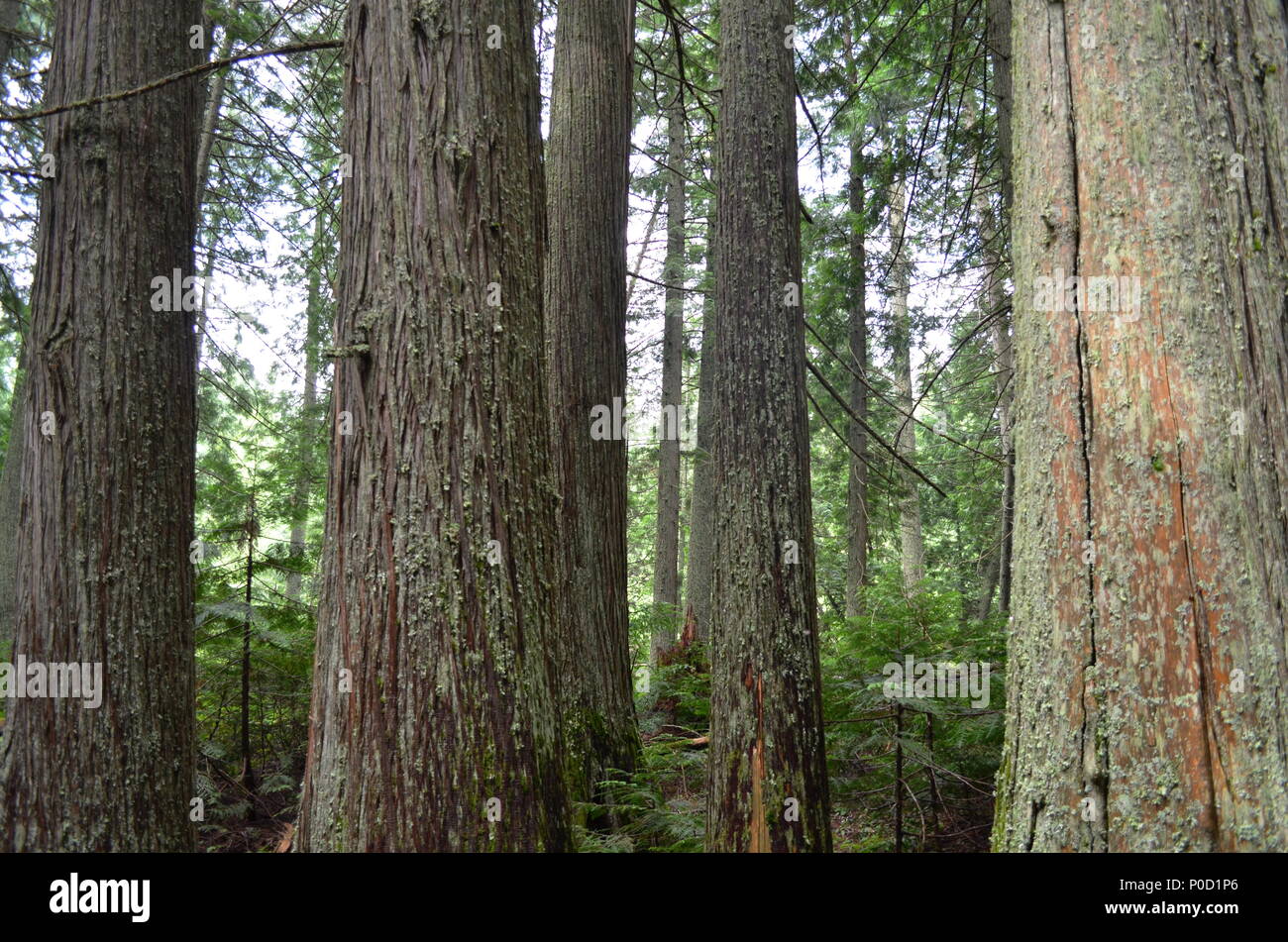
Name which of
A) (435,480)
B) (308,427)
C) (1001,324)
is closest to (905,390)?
(1001,324)

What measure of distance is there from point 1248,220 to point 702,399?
1298cm

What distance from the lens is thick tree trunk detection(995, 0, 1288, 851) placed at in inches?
69.0

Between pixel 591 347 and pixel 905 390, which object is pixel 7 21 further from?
pixel 905 390

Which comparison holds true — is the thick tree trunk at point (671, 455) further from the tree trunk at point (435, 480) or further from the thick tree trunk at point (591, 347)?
the tree trunk at point (435, 480)

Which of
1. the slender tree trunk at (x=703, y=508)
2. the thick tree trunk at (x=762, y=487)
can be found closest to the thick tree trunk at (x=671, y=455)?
the slender tree trunk at (x=703, y=508)

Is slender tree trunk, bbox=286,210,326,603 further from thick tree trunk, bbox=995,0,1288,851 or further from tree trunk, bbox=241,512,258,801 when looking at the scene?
thick tree trunk, bbox=995,0,1288,851

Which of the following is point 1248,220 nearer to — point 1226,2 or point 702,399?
point 1226,2

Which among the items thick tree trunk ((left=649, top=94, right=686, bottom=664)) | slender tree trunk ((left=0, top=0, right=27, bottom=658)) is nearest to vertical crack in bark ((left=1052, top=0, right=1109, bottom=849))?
slender tree trunk ((left=0, top=0, right=27, bottom=658))

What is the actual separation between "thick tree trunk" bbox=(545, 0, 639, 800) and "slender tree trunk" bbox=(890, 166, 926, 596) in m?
4.08

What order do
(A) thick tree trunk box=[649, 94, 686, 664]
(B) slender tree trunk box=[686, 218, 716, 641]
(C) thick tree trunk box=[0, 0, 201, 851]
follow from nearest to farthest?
(C) thick tree trunk box=[0, 0, 201, 851] → (B) slender tree trunk box=[686, 218, 716, 641] → (A) thick tree trunk box=[649, 94, 686, 664]

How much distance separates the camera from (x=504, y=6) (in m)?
2.95
